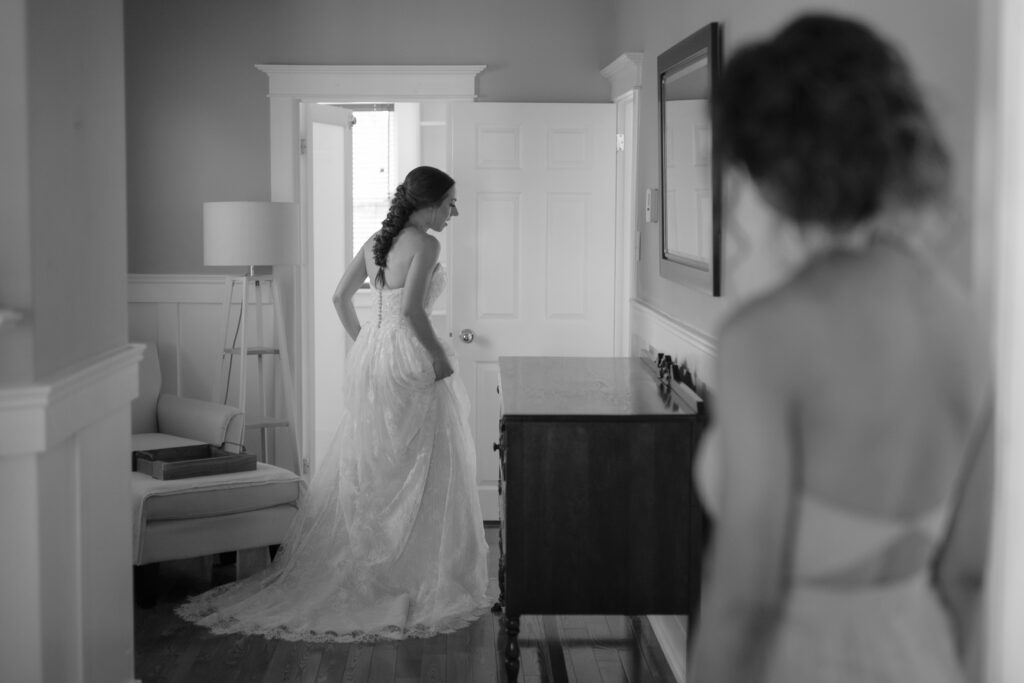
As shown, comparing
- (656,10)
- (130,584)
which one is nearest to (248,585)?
(130,584)

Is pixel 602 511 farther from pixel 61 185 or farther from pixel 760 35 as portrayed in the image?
pixel 61 185

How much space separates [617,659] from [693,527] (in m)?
1.00

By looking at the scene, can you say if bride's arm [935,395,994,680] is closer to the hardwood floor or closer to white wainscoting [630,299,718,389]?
white wainscoting [630,299,718,389]

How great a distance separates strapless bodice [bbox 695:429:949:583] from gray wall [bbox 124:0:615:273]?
4.57 m

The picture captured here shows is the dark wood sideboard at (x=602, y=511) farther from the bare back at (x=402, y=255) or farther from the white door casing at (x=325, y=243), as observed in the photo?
the white door casing at (x=325, y=243)

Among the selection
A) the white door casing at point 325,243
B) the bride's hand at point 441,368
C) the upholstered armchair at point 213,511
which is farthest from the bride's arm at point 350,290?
the white door casing at point 325,243

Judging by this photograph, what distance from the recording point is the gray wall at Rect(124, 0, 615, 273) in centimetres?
543

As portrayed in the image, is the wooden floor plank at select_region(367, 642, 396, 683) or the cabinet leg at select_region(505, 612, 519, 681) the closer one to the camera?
the cabinet leg at select_region(505, 612, 519, 681)

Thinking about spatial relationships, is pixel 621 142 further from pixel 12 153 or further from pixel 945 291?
pixel 945 291

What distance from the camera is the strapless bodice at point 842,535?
3.67 ft

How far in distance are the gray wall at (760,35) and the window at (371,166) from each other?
6.72 feet

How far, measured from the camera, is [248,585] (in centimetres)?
440

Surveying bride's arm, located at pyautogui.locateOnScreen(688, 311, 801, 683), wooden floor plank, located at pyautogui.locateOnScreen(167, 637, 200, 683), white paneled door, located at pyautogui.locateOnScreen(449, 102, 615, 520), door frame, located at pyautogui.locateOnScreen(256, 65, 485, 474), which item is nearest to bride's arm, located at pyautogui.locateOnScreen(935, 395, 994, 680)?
bride's arm, located at pyautogui.locateOnScreen(688, 311, 801, 683)

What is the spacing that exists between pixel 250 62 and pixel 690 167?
2904 mm
